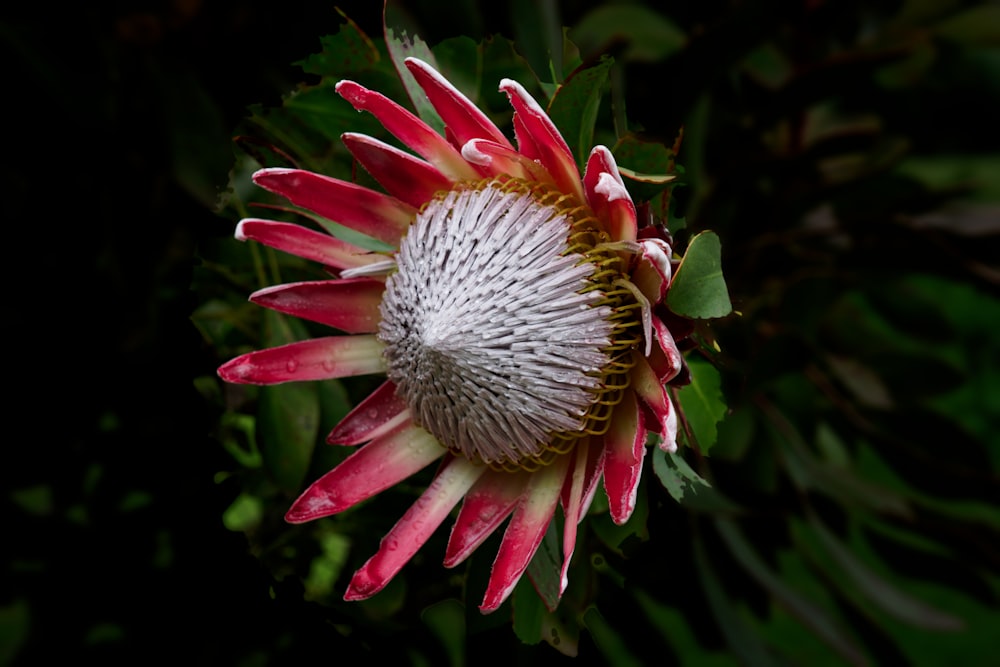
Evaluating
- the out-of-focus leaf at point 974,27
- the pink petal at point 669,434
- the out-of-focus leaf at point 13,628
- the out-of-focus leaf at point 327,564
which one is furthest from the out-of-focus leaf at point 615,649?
the out-of-focus leaf at point 974,27

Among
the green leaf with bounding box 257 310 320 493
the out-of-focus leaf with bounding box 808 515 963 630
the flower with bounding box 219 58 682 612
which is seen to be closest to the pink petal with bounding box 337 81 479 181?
the flower with bounding box 219 58 682 612

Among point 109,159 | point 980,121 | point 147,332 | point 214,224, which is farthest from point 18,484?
point 980,121

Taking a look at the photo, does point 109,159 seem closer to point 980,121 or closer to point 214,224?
point 214,224

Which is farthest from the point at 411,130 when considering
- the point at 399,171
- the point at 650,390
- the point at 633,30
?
the point at 633,30

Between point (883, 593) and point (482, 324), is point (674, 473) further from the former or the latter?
point (883, 593)

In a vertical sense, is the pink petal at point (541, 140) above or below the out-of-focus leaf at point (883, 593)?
above

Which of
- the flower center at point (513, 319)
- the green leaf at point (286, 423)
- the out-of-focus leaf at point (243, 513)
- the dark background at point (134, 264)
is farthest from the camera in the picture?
the dark background at point (134, 264)

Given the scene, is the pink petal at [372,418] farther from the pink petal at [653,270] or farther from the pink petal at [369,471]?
the pink petal at [653,270]
